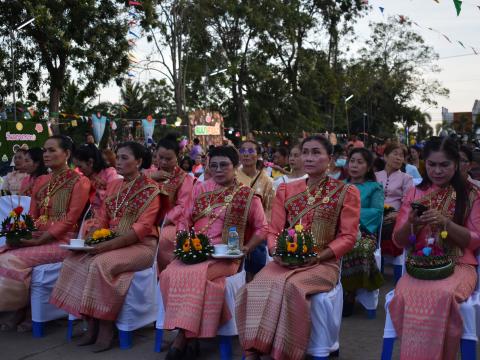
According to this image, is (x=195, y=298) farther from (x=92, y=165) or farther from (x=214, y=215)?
(x=92, y=165)

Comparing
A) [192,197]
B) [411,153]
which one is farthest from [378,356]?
→ [411,153]

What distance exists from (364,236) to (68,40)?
1524 centimetres

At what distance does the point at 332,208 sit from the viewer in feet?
14.2

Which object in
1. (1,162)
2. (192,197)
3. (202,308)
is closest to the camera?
(202,308)

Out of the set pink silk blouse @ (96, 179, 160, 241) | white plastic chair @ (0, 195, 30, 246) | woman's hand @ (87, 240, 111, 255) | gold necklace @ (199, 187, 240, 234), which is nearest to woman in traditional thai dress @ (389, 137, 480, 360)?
gold necklace @ (199, 187, 240, 234)

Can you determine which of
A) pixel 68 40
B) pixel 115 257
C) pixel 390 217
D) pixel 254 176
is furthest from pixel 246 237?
pixel 68 40

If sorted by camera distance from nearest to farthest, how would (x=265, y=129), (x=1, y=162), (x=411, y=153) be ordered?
(x=411, y=153) < (x=1, y=162) < (x=265, y=129)

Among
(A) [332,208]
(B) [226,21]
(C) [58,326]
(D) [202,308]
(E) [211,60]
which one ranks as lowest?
(C) [58,326]

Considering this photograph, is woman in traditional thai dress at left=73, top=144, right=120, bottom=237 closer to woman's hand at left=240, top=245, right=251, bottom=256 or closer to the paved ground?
the paved ground

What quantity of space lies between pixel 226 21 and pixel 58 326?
20846 mm

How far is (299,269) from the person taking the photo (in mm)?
4043

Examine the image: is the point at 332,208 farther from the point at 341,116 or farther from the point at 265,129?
the point at 341,116

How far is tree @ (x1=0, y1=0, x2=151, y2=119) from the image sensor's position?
58.4 ft

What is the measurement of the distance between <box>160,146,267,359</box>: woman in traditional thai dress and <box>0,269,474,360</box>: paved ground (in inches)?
17.0
